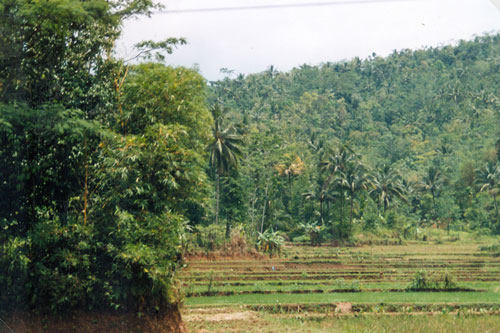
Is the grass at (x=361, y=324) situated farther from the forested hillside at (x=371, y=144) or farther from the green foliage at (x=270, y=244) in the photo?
the forested hillside at (x=371, y=144)

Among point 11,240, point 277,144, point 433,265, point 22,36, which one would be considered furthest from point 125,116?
point 277,144

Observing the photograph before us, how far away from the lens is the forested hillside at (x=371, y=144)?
1389 inches

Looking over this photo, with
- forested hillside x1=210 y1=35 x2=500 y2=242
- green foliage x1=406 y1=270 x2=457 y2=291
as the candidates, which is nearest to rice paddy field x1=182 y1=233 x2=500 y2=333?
green foliage x1=406 y1=270 x2=457 y2=291

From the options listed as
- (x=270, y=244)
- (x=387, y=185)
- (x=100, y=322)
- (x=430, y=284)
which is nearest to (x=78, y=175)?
(x=100, y=322)

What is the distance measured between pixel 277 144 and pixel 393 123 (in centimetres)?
2542

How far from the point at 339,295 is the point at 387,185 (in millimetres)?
25511

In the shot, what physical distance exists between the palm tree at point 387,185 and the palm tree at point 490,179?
573 cm

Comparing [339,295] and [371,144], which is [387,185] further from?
[339,295]

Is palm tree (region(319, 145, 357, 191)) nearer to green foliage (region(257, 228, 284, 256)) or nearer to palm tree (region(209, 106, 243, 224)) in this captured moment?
palm tree (region(209, 106, 243, 224))

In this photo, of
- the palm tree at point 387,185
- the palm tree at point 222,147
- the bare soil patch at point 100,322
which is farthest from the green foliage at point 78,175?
the palm tree at point 387,185

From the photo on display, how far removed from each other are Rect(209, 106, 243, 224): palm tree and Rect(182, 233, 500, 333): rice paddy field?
7129 mm

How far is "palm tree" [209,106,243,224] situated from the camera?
94.8 feet

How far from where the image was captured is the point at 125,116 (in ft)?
34.7

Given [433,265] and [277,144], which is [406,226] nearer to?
[277,144]
